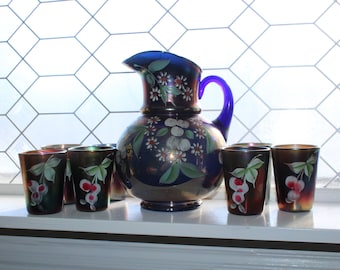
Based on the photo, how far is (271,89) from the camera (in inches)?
40.3

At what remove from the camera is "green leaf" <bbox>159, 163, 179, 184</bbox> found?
0.79m

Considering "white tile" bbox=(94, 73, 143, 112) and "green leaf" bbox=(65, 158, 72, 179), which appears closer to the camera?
"green leaf" bbox=(65, 158, 72, 179)

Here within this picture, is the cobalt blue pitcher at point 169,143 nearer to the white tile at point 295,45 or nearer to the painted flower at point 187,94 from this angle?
the painted flower at point 187,94

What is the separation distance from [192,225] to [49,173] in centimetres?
30

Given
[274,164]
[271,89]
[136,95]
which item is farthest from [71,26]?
[274,164]

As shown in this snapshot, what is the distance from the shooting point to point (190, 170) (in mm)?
799

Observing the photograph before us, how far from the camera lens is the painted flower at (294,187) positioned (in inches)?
31.9

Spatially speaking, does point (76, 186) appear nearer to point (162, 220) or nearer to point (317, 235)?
point (162, 220)

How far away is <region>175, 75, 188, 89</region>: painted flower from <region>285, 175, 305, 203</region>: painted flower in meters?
0.26

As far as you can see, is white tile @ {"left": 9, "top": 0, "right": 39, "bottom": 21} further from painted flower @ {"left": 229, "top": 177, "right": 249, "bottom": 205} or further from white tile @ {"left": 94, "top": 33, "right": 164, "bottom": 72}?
painted flower @ {"left": 229, "top": 177, "right": 249, "bottom": 205}

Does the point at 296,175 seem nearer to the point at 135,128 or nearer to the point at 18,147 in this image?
the point at 135,128

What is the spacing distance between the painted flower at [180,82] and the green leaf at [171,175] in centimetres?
16

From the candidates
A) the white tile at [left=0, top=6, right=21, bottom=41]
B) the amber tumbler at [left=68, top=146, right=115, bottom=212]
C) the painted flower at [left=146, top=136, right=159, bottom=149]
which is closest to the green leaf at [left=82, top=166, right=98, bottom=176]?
the amber tumbler at [left=68, top=146, right=115, bottom=212]

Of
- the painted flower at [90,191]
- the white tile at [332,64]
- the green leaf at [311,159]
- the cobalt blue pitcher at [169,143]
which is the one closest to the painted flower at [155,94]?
the cobalt blue pitcher at [169,143]
